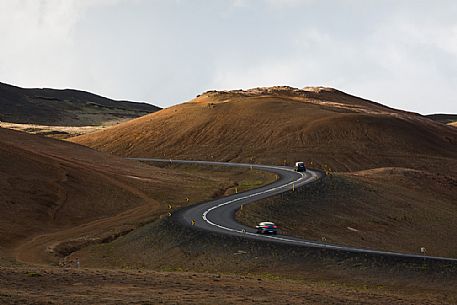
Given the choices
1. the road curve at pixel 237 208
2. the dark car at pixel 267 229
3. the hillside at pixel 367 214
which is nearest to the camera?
the road curve at pixel 237 208

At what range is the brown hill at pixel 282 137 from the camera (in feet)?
396

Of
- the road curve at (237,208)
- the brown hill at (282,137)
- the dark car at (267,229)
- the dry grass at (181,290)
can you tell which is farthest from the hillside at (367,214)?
the brown hill at (282,137)

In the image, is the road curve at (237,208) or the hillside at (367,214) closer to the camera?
the road curve at (237,208)

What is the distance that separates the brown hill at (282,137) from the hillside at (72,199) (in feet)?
108

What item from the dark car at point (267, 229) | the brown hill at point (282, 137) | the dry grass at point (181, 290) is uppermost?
the brown hill at point (282, 137)

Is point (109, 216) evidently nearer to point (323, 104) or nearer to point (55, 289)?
point (55, 289)

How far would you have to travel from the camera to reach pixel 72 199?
6469cm

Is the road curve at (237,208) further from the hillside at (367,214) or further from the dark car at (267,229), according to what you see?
the hillside at (367,214)

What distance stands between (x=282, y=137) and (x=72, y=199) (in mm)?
73313

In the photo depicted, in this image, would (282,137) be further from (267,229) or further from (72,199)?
(267,229)

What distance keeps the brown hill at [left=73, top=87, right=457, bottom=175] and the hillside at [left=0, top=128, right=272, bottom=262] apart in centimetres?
3301

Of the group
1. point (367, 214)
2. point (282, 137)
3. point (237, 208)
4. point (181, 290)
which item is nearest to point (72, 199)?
point (237, 208)

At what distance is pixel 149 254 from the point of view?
44.5 m

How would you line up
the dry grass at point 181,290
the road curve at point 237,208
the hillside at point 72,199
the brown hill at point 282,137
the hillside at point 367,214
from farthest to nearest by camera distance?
the brown hill at point 282,137 < the hillside at point 367,214 < the hillside at point 72,199 < the road curve at point 237,208 < the dry grass at point 181,290
